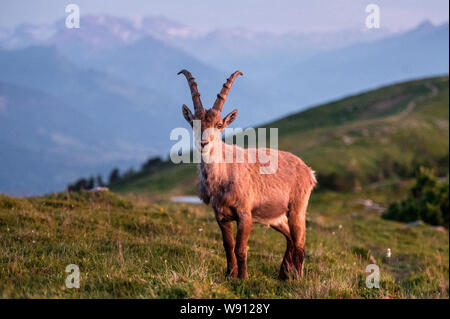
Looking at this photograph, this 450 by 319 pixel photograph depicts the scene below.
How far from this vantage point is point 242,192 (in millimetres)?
8641

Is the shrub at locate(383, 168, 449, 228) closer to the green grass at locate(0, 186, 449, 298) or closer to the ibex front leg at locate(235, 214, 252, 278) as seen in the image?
the green grass at locate(0, 186, 449, 298)

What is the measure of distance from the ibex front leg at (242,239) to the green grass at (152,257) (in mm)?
349

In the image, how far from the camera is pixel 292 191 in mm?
9742

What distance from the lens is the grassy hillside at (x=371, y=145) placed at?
64438 millimetres

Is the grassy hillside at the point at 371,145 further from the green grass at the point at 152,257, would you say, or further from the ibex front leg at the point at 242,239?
the ibex front leg at the point at 242,239

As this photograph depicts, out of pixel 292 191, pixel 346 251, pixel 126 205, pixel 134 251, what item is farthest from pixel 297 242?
pixel 126 205

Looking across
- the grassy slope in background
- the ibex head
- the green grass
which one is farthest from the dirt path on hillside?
the ibex head

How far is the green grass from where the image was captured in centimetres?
718

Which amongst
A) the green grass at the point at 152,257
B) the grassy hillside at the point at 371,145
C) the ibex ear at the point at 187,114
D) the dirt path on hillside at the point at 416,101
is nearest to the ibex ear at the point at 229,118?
the ibex ear at the point at 187,114

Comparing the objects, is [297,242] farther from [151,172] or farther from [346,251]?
[151,172]

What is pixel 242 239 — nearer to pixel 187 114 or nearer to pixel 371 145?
pixel 187 114
